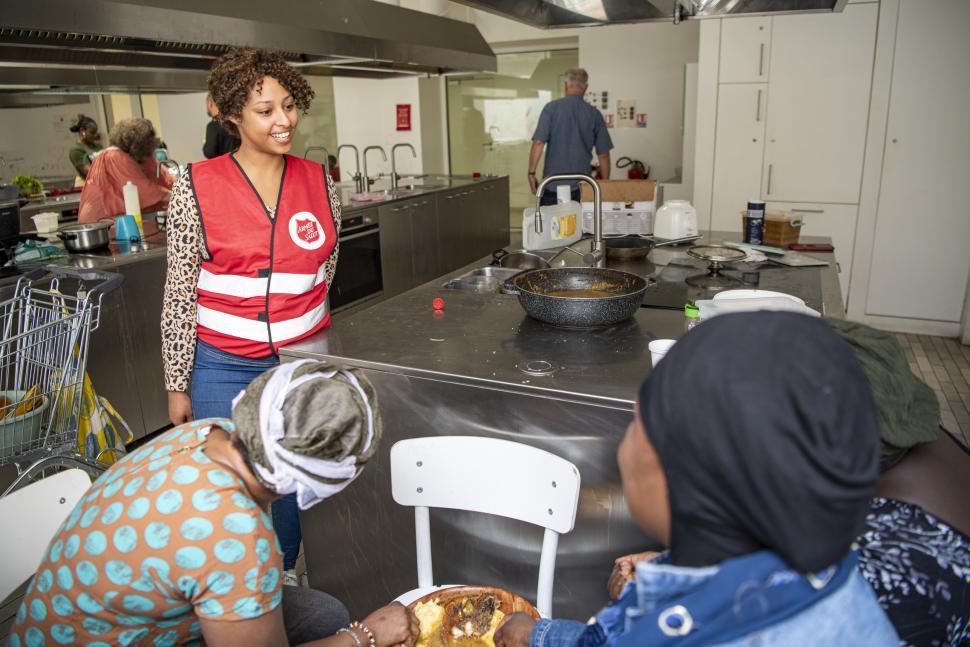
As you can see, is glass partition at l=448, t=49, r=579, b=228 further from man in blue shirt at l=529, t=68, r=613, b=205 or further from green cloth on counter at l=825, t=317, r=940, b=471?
A: green cloth on counter at l=825, t=317, r=940, b=471

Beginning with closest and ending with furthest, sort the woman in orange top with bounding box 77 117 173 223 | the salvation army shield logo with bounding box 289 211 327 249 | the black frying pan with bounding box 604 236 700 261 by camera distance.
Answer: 1. the salvation army shield logo with bounding box 289 211 327 249
2. the black frying pan with bounding box 604 236 700 261
3. the woman in orange top with bounding box 77 117 173 223

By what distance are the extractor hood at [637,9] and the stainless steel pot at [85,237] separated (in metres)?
2.15

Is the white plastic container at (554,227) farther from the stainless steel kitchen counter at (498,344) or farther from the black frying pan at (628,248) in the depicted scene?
the stainless steel kitchen counter at (498,344)

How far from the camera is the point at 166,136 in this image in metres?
8.34

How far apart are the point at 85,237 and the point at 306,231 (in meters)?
1.81

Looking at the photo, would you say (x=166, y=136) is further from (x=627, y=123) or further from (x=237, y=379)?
(x=237, y=379)

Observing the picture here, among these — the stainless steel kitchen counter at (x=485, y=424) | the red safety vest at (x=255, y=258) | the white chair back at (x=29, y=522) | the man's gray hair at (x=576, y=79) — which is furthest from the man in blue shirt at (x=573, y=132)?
the white chair back at (x=29, y=522)

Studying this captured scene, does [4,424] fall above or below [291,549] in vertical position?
above

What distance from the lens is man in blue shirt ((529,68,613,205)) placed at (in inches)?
207

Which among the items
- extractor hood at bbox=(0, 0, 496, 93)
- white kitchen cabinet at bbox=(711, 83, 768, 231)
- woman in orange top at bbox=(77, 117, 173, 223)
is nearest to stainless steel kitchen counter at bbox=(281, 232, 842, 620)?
extractor hood at bbox=(0, 0, 496, 93)

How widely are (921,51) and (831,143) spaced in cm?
71

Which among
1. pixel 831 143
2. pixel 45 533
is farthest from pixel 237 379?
pixel 831 143

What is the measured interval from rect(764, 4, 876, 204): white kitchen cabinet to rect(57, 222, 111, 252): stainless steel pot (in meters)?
4.16

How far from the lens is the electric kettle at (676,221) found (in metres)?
3.47
